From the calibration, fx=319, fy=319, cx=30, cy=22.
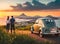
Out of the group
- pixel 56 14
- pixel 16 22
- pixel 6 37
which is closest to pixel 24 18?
pixel 16 22

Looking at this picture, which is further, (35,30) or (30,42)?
(35,30)

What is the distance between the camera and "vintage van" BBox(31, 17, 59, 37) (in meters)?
21.7

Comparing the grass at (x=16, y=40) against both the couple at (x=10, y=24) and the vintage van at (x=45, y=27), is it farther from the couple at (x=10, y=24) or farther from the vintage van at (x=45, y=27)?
the couple at (x=10, y=24)

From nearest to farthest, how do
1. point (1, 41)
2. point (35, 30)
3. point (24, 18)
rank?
point (1, 41), point (35, 30), point (24, 18)

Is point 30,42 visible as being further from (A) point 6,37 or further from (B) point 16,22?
(B) point 16,22

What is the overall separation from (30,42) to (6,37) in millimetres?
1467

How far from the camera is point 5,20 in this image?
25.2 metres

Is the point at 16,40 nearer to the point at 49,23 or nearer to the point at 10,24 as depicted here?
the point at 49,23

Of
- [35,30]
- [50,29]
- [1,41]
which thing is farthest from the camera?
[35,30]

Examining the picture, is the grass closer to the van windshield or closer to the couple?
the van windshield

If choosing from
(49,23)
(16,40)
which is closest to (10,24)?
(49,23)

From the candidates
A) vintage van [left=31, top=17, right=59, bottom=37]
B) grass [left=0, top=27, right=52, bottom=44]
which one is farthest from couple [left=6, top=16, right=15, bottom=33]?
grass [left=0, top=27, right=52, bottom=44]

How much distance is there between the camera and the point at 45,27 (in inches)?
864

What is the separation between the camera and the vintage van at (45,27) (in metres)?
21.7
